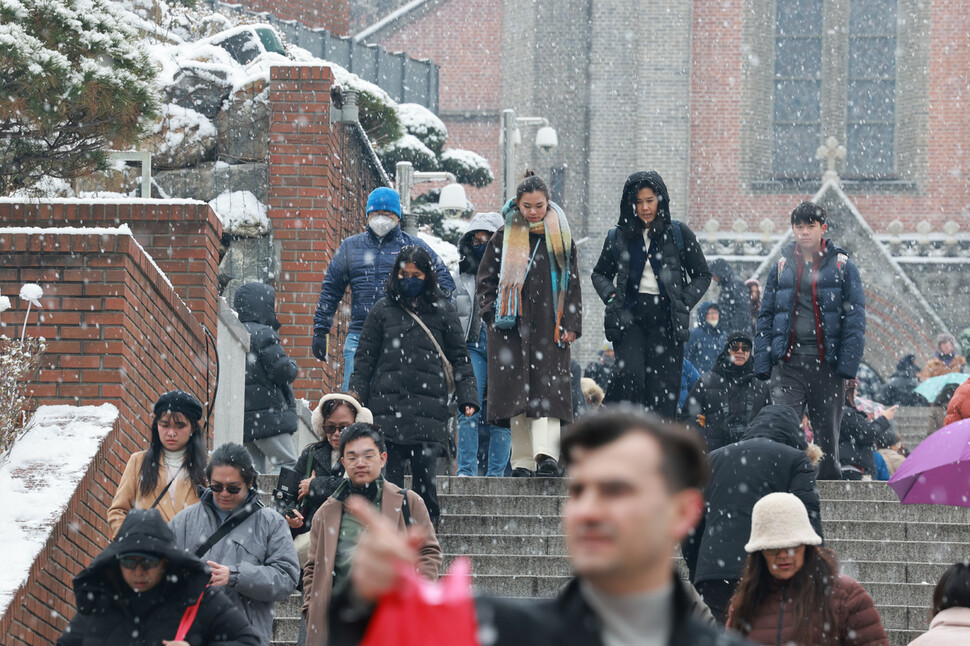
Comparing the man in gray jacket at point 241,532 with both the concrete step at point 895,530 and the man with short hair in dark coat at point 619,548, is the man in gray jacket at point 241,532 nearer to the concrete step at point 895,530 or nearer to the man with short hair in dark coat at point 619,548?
the man with short hair in dark coat at point 619,548

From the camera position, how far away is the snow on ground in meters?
6.88

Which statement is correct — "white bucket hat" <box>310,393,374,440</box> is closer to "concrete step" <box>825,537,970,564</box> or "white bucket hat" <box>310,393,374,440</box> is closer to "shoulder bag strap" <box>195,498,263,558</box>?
"shoulder bag strap" <box>195,498,263,558</box>

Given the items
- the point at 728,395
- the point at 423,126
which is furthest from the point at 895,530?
the point at 423,126

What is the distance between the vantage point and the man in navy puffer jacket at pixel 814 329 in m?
10.7

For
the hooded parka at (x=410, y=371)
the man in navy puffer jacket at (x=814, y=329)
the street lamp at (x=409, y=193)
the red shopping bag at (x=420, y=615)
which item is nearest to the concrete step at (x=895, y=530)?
the man in navy puffer jacket at (x=814, y=329)

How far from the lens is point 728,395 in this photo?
11.8 meters

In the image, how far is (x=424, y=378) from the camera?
9594mm

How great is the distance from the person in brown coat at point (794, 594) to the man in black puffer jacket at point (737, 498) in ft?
3.84

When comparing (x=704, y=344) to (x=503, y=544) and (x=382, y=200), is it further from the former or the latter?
(x=503, y=544)

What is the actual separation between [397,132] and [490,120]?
62.3ft

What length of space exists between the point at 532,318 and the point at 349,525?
168 inches

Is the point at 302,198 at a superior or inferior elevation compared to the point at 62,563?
superior

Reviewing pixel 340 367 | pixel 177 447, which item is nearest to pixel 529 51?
pixel 340 367

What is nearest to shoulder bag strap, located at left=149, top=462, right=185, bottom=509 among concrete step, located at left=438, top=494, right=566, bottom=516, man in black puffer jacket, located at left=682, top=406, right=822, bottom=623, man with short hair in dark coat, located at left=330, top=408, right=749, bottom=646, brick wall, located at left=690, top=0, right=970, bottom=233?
man in black puffer jacket, located at left=682, top=406, right=822, bottom=623
